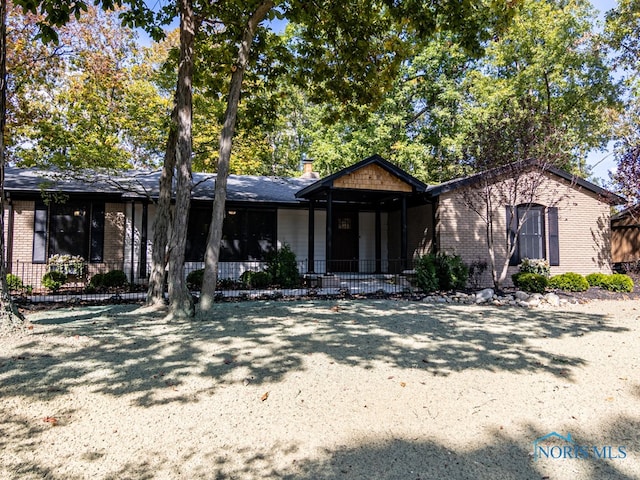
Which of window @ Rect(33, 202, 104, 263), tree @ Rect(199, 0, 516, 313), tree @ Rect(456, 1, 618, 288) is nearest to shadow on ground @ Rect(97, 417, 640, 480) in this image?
tree @ Rect(199, 0, 516, 313)

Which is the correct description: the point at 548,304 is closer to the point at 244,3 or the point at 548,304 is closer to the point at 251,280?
the point at 251,280

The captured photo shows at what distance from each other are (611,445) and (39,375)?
5.29 m

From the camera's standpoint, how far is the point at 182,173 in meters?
7.68

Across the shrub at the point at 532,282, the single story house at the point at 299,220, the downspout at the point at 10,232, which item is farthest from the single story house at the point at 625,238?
the downspout at the point at 10,232

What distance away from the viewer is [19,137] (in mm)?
17016

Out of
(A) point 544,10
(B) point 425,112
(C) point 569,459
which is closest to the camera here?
(C) point 569,459

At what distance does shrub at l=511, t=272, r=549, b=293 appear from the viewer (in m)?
11.3

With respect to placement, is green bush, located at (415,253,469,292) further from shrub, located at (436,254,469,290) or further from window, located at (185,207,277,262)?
window, located at (185,207,277,262)

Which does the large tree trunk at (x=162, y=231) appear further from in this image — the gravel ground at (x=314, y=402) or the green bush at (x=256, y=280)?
the green bush at (x=256, y=280)

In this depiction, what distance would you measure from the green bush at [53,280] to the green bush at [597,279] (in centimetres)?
1611

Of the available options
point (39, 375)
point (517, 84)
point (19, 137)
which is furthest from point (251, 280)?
point (517, 84)

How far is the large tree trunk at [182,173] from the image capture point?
24.4ft

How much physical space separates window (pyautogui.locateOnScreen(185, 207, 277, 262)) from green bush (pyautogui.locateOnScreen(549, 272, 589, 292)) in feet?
30.3

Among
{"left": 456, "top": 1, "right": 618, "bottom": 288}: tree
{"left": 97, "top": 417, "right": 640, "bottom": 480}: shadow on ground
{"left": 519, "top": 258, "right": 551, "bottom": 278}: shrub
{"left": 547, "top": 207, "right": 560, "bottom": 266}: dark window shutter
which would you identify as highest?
{"left": 456, "top": 1, "right": 618, "bottom": 288}: tree
